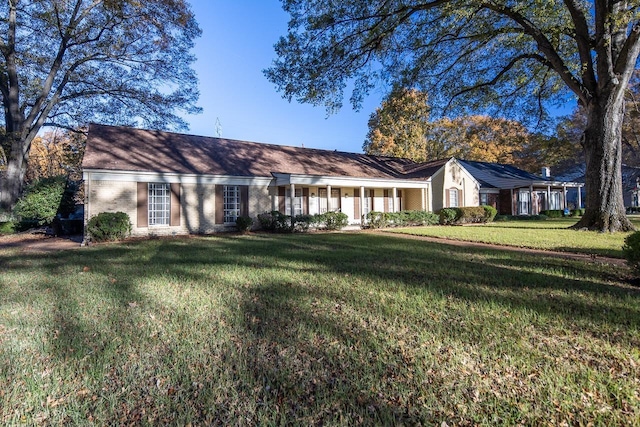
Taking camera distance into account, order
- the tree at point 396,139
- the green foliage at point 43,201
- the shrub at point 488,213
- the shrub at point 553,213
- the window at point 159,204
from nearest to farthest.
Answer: the window at point 159,204 → the green foliage at point 43,201 → the shrub at point 488,213 → the shrub at point 553,213 → the tree at point 396,139

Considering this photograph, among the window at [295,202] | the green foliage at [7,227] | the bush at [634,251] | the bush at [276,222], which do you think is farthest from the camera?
the window at [295,202]

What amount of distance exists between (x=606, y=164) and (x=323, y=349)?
50.9ft

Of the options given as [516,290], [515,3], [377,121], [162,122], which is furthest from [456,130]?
[516,290]

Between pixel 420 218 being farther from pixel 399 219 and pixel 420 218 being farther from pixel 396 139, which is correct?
pixel 396 139

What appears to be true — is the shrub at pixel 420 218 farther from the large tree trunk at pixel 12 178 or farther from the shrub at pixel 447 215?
the large tree trunk at pixel 12 178

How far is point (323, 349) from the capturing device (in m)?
3.13

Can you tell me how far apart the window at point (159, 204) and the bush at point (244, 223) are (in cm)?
318

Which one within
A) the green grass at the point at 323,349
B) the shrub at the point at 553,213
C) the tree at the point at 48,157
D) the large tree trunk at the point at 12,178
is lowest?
the green grass at the point at 323,349

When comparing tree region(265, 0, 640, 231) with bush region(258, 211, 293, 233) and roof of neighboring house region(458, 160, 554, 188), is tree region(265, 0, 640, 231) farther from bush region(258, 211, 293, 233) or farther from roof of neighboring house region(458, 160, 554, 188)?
roof of neighboring house region(458, 160, 554, 188)

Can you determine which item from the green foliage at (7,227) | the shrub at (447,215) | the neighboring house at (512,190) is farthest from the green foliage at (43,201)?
the neighboring house at (512,190)

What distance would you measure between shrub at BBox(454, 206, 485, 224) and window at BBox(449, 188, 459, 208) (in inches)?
99.5

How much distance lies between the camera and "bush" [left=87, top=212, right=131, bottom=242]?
1257cm

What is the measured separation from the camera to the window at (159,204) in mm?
14758

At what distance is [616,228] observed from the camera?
12.9 meters
